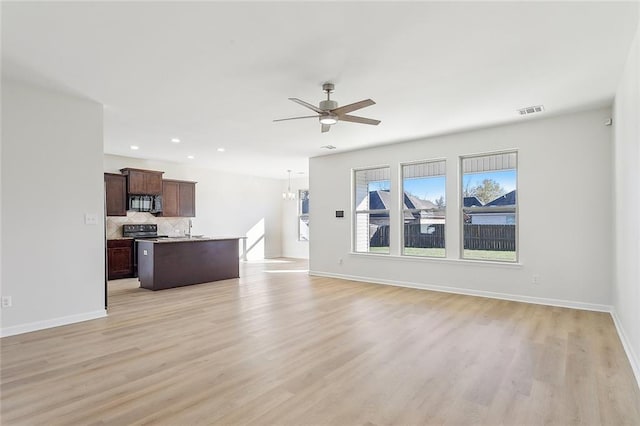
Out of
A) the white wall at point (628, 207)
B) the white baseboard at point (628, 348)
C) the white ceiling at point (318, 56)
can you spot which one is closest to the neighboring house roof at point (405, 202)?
the white ceiling at point (318, 56)

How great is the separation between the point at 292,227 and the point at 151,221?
456cm

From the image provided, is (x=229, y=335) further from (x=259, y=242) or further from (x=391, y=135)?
(x=259, y=242)

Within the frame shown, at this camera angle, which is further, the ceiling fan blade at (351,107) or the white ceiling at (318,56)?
the ceiling fan blade at (351,107)

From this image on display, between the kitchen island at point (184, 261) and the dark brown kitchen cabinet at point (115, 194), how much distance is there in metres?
1.53

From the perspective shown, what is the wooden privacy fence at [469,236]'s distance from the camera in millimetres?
5477

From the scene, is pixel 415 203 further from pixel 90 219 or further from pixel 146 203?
pixel 146 203

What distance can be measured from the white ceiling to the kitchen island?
7.72 ft

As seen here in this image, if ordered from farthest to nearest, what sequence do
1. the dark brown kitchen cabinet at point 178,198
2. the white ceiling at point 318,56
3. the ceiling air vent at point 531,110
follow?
the dark brown kitchen cabinet at point 178,198 → the ceiling air vent at point 531,110 → the white ceiling at point 318,56

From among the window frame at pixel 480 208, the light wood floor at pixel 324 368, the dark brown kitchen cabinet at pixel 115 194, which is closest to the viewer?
the light wood floor at pixel 324 368

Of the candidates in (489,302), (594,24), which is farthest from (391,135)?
(594,24)

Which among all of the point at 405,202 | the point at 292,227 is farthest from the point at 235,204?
the point at 405,202

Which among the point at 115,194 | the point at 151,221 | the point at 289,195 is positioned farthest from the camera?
the point at 289,195

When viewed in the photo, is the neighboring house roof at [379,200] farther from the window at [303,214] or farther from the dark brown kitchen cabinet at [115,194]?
the dark brown kitchen cabinet at [115,194]

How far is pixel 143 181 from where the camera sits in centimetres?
793
